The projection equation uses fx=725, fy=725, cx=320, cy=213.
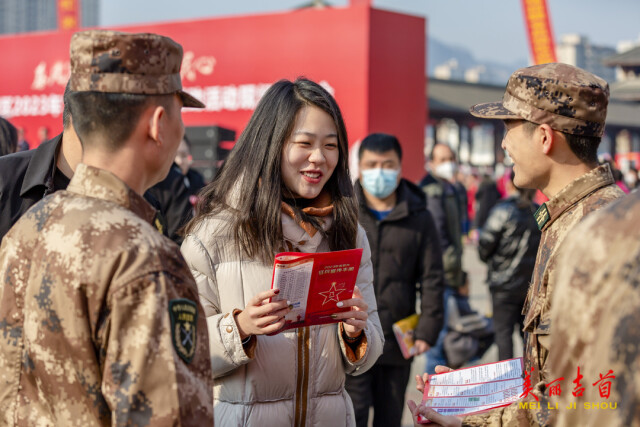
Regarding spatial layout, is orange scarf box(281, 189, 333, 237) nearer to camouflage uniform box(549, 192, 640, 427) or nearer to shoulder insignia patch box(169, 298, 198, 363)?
shoulder insignia patch box(169, 298, 198, 363)

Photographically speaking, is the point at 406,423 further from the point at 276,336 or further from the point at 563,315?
the point at 563,315

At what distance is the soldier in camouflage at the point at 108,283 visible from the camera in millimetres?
1307

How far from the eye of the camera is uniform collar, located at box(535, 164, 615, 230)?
6.63ft

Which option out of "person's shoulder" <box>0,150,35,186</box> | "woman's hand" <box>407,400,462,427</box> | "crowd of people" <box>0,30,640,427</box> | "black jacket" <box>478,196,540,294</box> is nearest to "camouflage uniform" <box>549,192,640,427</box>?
"crowd of people" <box>0,30,640,427</box>

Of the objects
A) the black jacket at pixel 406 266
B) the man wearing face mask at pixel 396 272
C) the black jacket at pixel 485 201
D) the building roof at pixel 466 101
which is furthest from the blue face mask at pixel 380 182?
the building roof at pixel 466 101

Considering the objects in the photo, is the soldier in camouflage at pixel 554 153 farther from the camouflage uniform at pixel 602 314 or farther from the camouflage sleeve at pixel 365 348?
the camouflage uniform at pixel 602 314

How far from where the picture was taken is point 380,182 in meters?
4.07

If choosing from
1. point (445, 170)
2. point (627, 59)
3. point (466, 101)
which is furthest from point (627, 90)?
point (445, 170)

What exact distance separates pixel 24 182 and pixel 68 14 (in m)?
16.5

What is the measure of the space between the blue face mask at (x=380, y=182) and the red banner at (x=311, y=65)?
689 centimetres

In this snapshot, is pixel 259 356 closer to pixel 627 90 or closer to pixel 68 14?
pixel 68 14

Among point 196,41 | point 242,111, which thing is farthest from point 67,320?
point 196,41

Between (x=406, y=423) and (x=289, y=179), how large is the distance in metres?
2.98

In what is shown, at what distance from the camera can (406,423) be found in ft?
15.9
